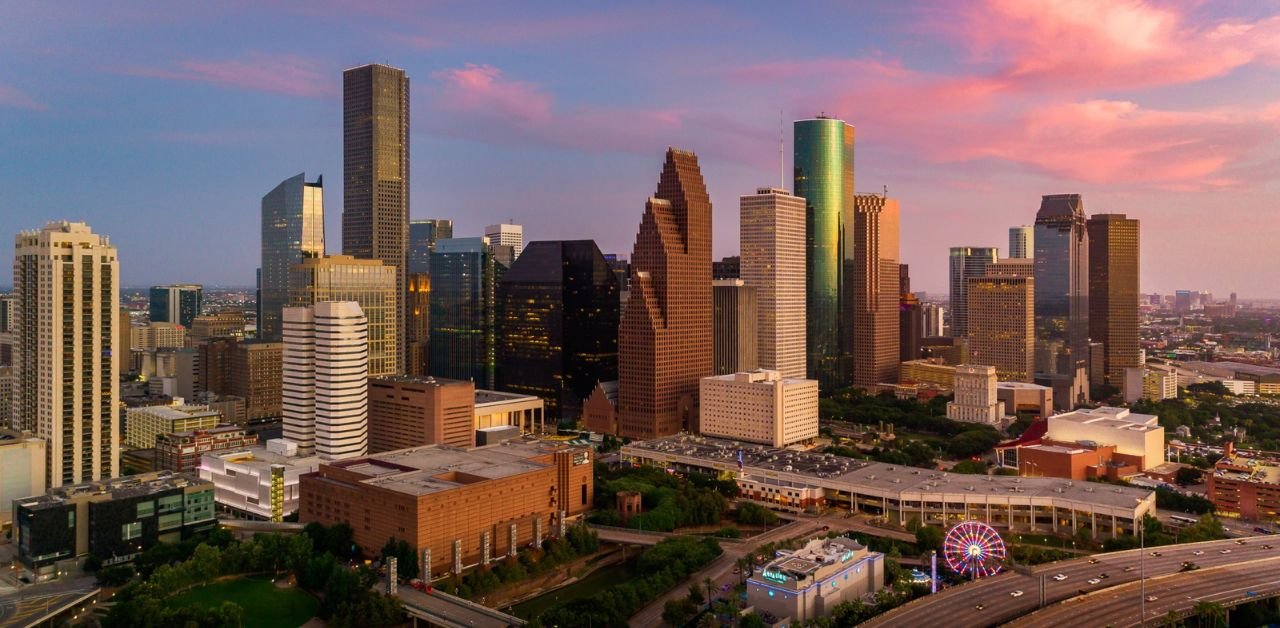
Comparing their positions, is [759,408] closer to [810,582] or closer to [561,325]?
[561,325]

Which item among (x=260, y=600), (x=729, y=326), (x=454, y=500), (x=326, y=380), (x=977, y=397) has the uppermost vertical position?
(x=729, y=326)

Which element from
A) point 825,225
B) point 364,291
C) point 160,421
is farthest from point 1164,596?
point 825,225

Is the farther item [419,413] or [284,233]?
[284,233]

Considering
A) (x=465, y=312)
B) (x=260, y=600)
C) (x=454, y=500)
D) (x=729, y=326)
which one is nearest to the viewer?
(x=260, y=600)

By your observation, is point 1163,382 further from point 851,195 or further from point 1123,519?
point 1123,519

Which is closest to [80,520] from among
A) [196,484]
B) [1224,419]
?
[196,484]

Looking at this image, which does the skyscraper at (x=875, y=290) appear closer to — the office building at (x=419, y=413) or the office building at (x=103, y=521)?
the office building at (x=419, y=413)

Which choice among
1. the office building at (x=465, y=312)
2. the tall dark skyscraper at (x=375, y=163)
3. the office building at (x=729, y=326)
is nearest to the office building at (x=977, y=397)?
the office building at (x=729, y=326)
